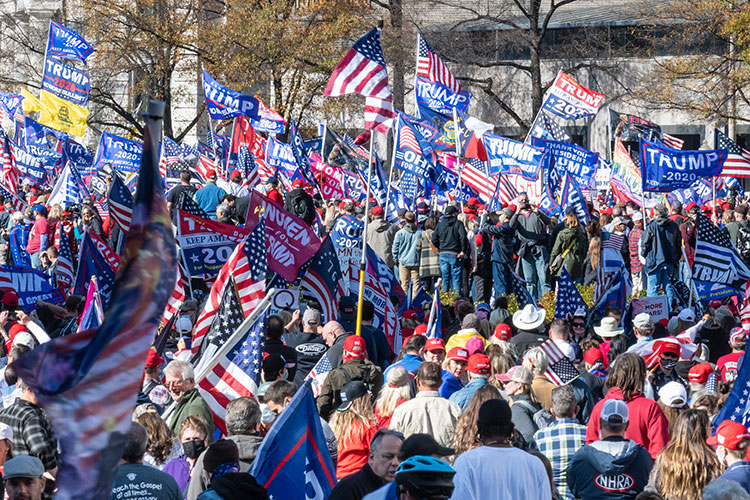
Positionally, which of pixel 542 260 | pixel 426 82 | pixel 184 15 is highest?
pixel 184 15

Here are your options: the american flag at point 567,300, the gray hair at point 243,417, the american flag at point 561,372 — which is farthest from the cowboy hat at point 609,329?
the gray hair at point 243,417

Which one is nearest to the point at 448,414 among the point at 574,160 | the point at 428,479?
the point at 428,479

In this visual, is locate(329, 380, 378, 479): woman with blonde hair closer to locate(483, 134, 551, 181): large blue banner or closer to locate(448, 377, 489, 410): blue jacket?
locate(448, 377, 489, 410): blue jacket

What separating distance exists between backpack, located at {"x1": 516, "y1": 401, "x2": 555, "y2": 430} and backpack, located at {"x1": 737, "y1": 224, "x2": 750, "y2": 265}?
40.9 ft

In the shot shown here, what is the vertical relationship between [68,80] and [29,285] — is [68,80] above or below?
above

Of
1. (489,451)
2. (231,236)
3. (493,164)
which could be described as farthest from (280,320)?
(493,164)

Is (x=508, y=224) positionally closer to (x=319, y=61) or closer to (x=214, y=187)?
(x=214, y=187)

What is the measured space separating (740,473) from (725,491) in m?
1.02

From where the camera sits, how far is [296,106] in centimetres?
4012

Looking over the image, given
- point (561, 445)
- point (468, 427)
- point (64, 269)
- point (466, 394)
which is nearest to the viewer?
point (468, 427)

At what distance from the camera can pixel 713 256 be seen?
1411cm

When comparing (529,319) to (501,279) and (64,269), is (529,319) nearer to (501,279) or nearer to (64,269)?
(501,279)

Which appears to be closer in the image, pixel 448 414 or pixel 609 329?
pixel 448 414

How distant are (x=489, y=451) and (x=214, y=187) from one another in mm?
13596
